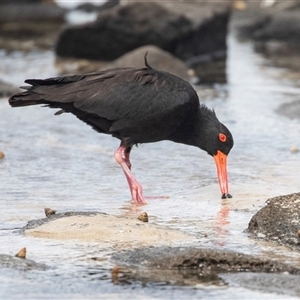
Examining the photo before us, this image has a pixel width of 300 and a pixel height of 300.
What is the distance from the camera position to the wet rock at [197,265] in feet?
14.7

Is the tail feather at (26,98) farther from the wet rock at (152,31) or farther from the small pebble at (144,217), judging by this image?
the wet rock at (152,31)

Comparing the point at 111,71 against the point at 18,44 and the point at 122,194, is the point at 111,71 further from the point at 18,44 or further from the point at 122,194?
the point at 18,44

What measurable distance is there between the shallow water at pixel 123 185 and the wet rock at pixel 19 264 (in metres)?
0.07

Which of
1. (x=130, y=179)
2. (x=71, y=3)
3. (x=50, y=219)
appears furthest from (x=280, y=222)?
(x=71, y=3)

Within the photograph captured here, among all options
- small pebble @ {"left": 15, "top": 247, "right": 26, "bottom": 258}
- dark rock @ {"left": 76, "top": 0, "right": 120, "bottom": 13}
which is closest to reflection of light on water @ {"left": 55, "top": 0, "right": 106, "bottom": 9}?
dark rock @ {"left": 76, "top": 0, "right": 120, "bottom": 13}

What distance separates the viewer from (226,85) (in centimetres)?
1269

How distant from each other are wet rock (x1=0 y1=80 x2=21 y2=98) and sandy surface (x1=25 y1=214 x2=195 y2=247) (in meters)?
6.17

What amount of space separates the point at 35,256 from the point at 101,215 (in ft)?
2.64

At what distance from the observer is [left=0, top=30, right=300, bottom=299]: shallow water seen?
4.37 meters

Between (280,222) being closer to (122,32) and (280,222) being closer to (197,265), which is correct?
Answer: (197,265)

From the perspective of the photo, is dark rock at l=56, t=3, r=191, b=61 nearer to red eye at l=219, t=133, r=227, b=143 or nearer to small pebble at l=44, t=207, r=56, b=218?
red eye at l=219, t=133, r=227, b=143

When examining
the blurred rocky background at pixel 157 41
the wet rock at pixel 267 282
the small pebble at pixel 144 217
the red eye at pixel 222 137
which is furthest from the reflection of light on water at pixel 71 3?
the wet rock at pixel 267 282

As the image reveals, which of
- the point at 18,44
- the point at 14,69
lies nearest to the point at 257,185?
the point at 14,69

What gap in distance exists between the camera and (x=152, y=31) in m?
14.8
